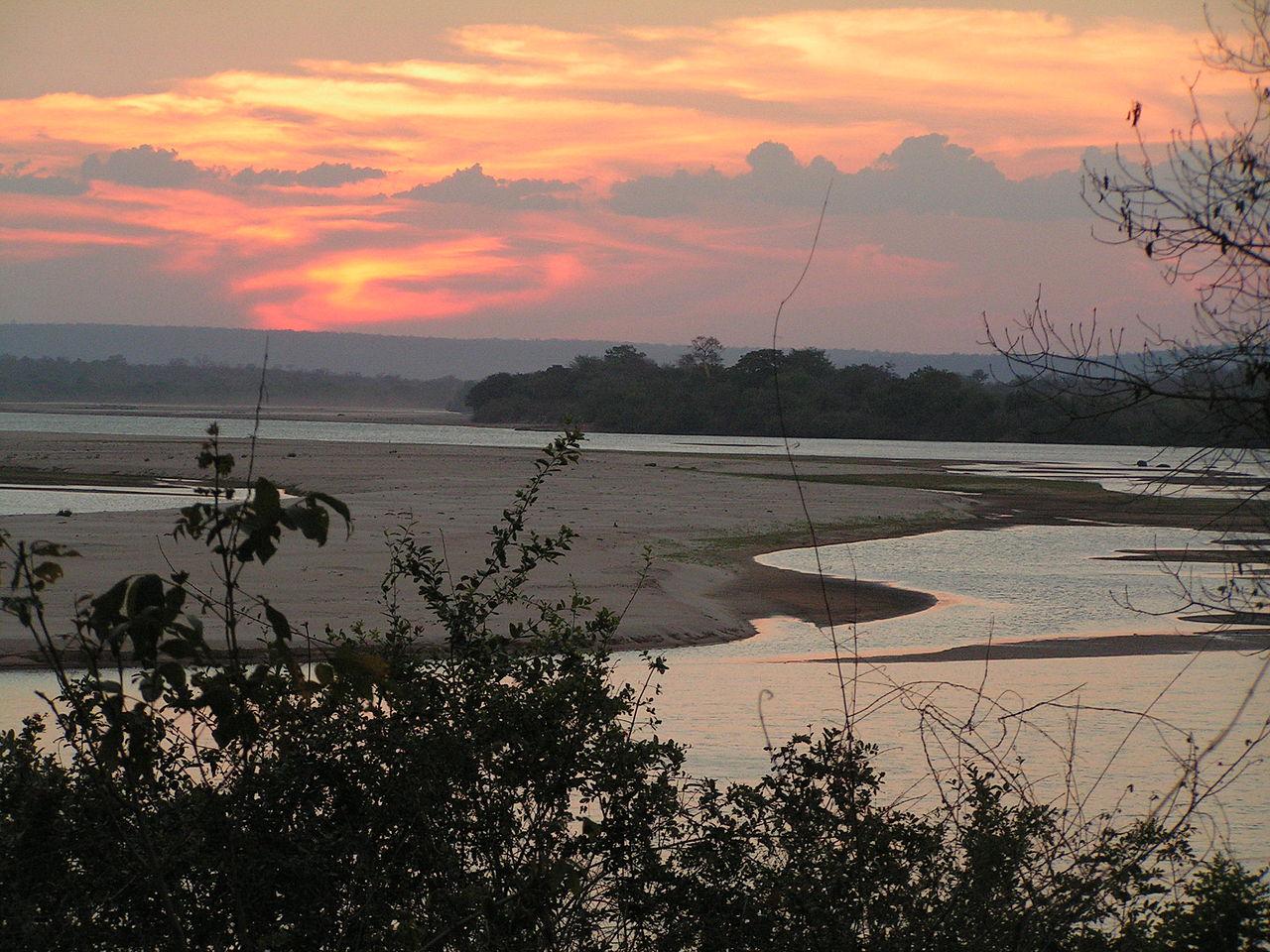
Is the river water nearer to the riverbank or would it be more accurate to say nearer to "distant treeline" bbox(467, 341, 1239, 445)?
the riverbank

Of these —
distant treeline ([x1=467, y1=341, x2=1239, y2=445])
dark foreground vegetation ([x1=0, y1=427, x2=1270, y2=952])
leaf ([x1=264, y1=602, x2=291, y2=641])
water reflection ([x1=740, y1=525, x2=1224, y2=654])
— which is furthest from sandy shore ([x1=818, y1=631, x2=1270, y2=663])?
distant treeline ([x1=467, y1=341, x2=1239, y2=445])

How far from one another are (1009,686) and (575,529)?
1877 cm

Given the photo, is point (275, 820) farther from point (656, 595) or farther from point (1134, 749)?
point (656, 595)

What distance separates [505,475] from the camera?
197 ft

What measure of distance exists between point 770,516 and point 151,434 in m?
72.8

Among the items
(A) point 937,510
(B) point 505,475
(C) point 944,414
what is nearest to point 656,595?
(A) point 937,510

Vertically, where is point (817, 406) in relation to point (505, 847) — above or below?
above

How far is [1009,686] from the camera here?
17391mm

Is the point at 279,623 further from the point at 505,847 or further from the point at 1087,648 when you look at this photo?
the point at 1087,648

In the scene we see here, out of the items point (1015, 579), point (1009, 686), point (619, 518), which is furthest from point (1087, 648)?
point (619, 518)

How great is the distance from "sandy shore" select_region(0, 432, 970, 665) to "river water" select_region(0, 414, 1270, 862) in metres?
1.24

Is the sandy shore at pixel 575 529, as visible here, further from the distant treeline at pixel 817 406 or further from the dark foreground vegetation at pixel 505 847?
the distant treeline at pixel 817 406

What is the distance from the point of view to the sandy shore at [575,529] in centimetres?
2280

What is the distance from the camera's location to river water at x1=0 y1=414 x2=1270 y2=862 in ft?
37.1
